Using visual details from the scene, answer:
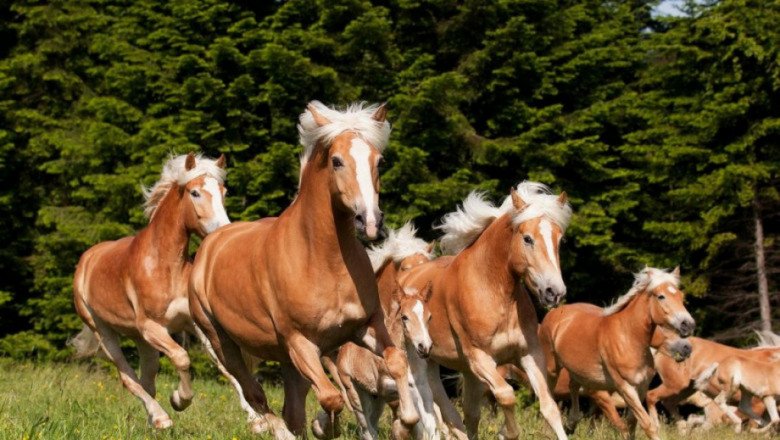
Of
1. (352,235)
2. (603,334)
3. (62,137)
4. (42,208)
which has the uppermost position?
(352,235)

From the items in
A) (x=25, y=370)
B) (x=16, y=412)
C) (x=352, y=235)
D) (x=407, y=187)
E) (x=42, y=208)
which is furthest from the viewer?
(x=42, y=208)

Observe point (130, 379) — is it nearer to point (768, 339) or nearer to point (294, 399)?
point (294, 399)

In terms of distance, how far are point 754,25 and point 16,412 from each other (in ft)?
52.4

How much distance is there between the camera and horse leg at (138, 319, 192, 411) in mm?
9891

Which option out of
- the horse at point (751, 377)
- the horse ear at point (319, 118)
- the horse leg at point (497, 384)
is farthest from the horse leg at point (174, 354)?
the horse at point (751, 377)

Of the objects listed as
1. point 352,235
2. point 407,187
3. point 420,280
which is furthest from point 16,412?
point 407,187

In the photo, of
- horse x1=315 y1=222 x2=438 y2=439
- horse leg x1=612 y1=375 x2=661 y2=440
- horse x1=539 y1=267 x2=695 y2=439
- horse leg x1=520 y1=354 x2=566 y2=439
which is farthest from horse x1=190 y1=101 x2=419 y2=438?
horse x1=539 y1=267 x2=695 y2=439

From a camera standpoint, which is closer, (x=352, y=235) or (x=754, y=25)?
(x=352, y=235)

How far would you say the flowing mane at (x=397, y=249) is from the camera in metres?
11.3

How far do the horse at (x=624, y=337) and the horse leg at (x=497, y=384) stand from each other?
3041 mm

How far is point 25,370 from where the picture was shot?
1716 centimetres

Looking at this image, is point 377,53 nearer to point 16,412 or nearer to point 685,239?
point 685,239

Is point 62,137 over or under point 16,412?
under

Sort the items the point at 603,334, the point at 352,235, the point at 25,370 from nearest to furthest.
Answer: the point at 352,235 → the point at 603,334 → the point at 25,370
